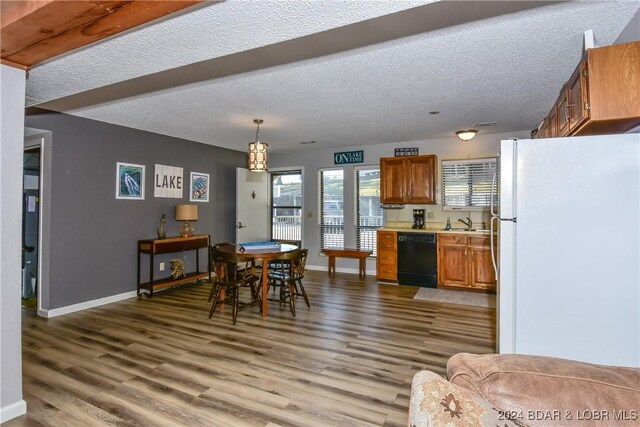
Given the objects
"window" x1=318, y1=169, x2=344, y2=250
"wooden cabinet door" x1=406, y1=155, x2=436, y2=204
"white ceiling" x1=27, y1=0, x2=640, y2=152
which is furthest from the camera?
"window" x1=318, y1=169, x2=344, y2=250

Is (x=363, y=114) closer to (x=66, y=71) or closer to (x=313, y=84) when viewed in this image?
(x=313, y=84)

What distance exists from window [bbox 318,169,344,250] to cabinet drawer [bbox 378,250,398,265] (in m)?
1.16

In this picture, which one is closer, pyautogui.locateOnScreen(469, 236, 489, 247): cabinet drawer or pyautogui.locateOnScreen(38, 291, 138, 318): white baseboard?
pyautogui.locateOnScreen(38, 291, 138, 318): white baseboard

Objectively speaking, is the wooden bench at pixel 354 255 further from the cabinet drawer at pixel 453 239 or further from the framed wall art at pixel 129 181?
the framed wall art at pixel 129 181

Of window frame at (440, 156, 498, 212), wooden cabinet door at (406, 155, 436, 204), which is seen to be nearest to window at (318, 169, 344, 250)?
wooden cabinet door at (406, 155, 436, 204)

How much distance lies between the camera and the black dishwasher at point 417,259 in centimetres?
507

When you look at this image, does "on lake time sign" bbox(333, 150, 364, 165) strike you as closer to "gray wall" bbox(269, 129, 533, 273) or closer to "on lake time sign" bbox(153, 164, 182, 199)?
"gray wall" bbox(269, 129, 533, 273)

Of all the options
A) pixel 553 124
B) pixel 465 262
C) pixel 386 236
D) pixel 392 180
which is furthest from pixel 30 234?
pixel 553 124

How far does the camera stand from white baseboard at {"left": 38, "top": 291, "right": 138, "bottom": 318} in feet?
12.4

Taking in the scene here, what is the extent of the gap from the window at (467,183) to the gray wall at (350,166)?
13 cm

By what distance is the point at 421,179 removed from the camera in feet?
17.9

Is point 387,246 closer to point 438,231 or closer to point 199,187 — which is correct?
point 438,231

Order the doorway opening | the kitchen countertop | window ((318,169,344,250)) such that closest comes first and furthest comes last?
the doorway opening → the kitchen countertop → window ((318,169,344,250))

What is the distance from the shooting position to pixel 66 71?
6.92 feet
